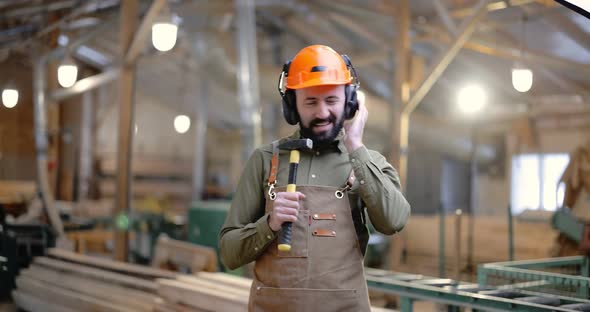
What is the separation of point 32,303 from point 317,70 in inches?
229

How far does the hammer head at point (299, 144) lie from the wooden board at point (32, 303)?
16.2 feet

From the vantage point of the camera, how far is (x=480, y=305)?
444 cm

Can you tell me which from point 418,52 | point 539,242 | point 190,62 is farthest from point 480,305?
point 190,62

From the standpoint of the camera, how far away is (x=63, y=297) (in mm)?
6945

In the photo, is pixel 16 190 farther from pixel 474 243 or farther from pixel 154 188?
pixel 474 243

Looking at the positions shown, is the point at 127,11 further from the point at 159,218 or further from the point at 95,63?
the point at 95,63

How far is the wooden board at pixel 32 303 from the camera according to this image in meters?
7.00

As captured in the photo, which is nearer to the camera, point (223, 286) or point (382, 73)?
point (223, 286)

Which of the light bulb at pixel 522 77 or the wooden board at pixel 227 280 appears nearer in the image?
the wooden board at pixel 227 280

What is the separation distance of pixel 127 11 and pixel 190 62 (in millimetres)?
9307

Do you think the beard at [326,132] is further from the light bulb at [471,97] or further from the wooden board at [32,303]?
the light bulb at [471,97]

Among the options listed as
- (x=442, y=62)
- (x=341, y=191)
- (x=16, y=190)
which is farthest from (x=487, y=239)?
(x=16, y=190)

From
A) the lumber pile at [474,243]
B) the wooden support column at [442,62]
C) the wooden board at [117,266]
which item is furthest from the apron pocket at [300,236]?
the lumber pile at [474,243]

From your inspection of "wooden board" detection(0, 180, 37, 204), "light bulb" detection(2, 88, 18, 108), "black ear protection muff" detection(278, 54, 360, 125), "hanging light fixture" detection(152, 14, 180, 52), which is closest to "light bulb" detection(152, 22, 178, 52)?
"hanging light fixture" detection(152, 14, 180, 52)
